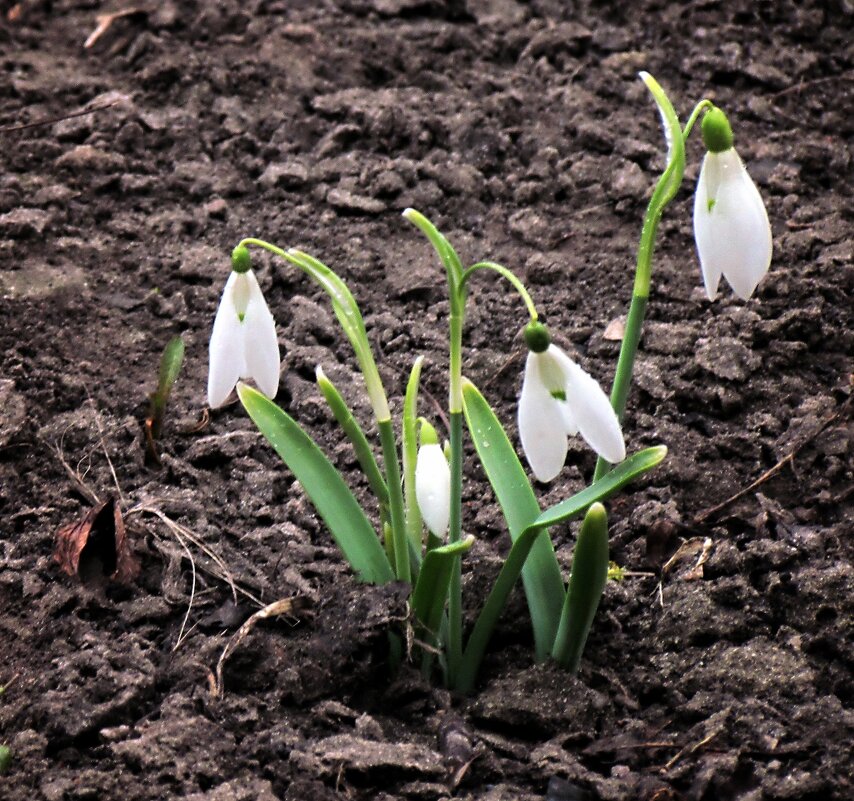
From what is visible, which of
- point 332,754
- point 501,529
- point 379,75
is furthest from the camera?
point 379,75

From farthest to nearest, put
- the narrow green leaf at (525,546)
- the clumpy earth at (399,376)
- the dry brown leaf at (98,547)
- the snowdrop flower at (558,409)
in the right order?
the dry brown leaf at (98,547), the clumpy earth at (399,376), the narrow green leaf at (525,546), the snowdrop flower at (558,409)

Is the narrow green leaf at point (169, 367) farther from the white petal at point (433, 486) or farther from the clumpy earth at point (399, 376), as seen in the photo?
the white petal at point (433, 486)

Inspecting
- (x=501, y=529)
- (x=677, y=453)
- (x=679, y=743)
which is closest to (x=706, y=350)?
(x=677, y=453)

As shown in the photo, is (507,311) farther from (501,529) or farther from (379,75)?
(379,75)

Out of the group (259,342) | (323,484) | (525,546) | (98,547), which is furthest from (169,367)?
(525,546)

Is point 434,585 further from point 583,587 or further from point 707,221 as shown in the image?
point 707,221

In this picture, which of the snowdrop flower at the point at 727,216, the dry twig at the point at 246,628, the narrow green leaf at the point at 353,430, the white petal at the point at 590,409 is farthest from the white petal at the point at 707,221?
the dry twig at the point at 246,628
